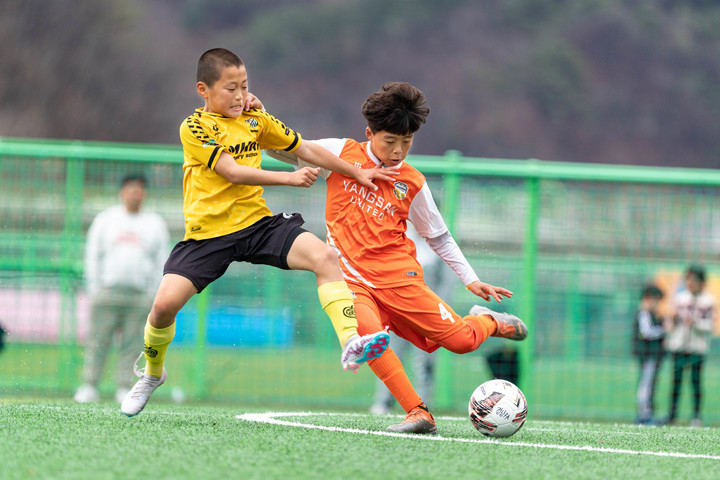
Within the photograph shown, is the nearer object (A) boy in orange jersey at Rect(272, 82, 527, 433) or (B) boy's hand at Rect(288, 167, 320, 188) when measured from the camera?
(B) boy's hand at Rect(288, 167, 320, 188)

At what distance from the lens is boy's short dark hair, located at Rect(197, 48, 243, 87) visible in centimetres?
501

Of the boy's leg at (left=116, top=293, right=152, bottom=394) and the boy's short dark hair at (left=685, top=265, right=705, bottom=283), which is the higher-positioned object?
the boy's short dark hair at (left=685, top=265, right=705, bottom=283)

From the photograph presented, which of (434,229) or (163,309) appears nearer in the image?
(163,309)

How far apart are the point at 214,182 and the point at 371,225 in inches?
34.6

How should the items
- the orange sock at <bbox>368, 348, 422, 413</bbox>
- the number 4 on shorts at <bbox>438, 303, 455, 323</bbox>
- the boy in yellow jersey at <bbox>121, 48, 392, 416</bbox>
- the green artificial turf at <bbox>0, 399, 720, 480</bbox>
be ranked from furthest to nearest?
the number 4 on shorts at <bbox>438, 303, 455, 323</bbox> < the orange sock at <bbox>368, 348, 422, 413</bbox> < the boy in yellow jersey at <bbox>121, 48, 392, 416</bbox> < the green artificial turf at <bbox>0, 399, 720, 480</bbox>

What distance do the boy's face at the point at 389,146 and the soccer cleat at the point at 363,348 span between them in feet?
3.71

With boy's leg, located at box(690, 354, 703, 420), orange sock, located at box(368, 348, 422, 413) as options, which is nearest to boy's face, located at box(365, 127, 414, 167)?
orange sock, located at box(368, 348, 422, 413)

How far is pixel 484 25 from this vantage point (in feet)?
201

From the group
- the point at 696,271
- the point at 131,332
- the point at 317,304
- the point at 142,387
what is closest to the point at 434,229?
the point at 142,387

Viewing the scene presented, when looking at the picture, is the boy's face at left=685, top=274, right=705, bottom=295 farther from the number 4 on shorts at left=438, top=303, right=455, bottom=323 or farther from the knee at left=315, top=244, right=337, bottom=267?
the knee at left=315, top=244, right=337, bottom=267

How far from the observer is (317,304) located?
9641 millimetres

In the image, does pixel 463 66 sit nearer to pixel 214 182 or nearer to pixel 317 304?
pixel 317 304

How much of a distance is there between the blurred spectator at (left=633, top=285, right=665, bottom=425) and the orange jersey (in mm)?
4281

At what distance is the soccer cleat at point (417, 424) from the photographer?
17.0 ft
